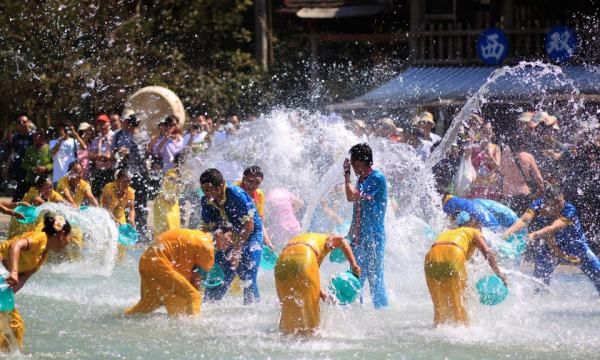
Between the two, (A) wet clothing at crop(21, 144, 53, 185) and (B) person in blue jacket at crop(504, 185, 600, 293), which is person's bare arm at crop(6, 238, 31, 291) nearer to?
(B) person in blue jacket at crop(504, 185, 600, 293)

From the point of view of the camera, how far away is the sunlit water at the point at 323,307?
9.11 m

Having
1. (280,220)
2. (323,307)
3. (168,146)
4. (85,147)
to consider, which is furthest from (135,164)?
(323,307)

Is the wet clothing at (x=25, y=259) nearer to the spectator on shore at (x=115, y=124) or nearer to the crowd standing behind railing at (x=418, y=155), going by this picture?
the crowd standing behind railing at (x=418, y=155)

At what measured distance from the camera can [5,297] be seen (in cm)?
842

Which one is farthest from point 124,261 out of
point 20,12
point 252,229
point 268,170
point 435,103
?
point 20,12

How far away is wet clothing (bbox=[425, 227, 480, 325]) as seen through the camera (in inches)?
376

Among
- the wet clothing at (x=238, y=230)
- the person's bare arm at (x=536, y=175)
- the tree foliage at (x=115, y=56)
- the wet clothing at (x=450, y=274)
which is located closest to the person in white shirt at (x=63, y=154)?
the tree foliage at (x=115, y=56)

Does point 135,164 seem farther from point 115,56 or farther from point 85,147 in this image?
point 115,56

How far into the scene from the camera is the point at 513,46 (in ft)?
72.3

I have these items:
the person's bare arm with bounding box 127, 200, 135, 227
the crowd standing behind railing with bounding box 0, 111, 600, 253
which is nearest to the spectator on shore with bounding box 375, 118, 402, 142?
the crowd standing behind railing with bounding box 0, 111, 600, 253

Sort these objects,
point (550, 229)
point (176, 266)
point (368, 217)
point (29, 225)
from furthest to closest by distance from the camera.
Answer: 1. point (29, 225)
2. point (550, 229)
3. point (368, 217)
4. point (176, 266)

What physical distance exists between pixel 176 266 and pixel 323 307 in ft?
4.59

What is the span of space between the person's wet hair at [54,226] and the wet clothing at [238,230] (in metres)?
2.08

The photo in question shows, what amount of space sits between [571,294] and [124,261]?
17.4 feet
